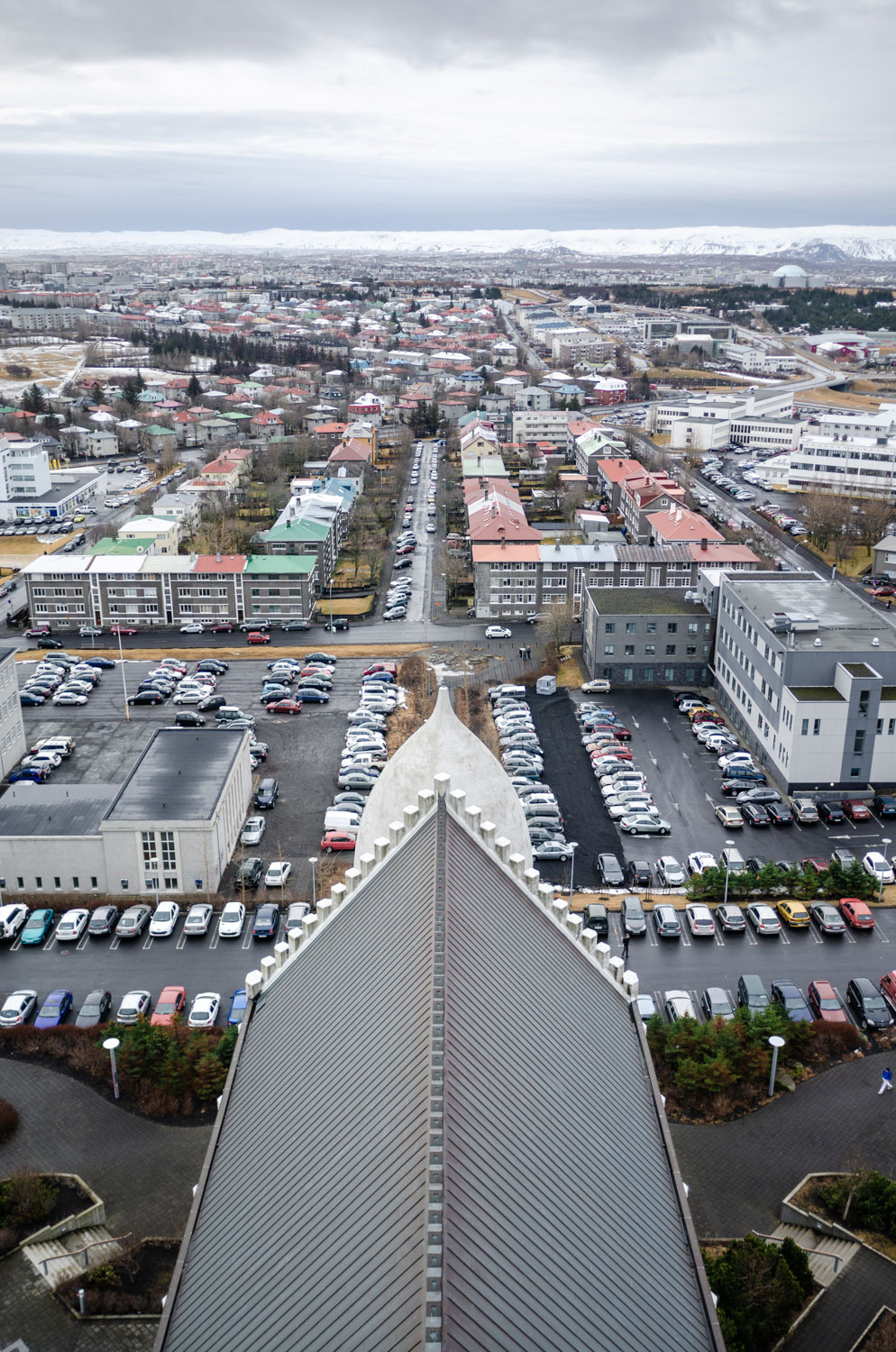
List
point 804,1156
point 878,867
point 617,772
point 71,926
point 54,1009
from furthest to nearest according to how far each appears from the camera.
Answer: point 617,772 < point 878,867 < point 71,926 < point 54,1009 < point 804,1156

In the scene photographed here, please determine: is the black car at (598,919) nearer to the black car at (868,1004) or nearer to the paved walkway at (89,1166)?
the black car at (868,1004)

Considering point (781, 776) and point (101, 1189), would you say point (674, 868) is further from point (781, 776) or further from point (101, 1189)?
point (101, 1189)

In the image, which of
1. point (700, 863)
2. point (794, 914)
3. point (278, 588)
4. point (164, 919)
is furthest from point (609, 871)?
point (278, 588)

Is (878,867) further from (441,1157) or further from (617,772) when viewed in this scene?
(441,1157)

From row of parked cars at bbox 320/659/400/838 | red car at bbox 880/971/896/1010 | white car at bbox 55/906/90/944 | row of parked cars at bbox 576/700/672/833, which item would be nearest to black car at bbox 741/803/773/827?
row of parked cars at bbox 576/700/672/833

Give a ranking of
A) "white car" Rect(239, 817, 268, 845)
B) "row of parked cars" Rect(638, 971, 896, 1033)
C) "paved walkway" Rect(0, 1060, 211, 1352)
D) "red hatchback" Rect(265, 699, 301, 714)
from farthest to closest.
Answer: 1. "red hatchback" Rect(265, 699, 301, 714)
2. "white car" Rect(239, 817, 268, 845)
3. "row of parked cars" Rect(638, 971, 896, 1033)
4. "paved walkway" Rect(0, 1060, 211, 1352)

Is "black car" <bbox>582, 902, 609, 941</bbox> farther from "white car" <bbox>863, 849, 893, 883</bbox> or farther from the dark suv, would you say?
the dark suv

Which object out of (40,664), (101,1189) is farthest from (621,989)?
(40,664)
